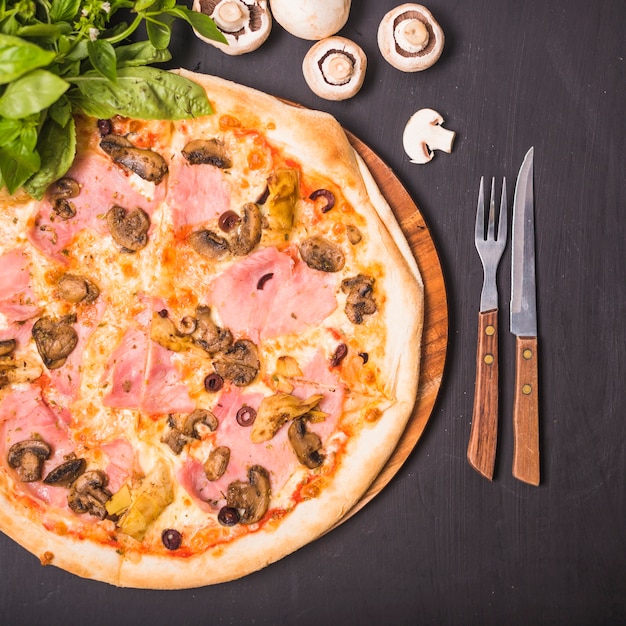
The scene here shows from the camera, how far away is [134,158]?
9.18 ft

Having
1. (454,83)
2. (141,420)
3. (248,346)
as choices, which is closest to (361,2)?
(454,83)

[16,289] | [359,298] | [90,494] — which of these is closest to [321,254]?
[359,298]

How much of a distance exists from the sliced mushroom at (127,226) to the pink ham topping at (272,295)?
38 cm

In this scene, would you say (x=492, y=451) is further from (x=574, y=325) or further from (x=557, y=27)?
(x=557, y=27)

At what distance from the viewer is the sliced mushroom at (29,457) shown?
2.89 metres

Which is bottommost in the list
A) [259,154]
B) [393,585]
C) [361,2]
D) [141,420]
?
[393,585]

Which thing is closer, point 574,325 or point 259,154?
point 259,154

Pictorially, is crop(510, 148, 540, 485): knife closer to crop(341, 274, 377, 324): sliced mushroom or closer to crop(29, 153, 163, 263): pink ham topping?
crop(341, 274, 377, 324): sliced mushroom

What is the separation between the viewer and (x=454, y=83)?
3.17 meters

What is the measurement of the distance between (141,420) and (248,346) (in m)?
0.58

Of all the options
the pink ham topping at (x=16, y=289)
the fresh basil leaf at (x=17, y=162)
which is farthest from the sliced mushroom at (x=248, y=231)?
the pink ham topping at (x=16, y=289)

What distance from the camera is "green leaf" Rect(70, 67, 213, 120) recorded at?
267 cm

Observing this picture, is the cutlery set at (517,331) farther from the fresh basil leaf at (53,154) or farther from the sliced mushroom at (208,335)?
the fresh basil leaf at (53,154)

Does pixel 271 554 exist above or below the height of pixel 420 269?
below
